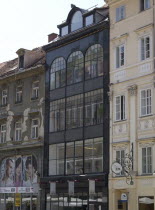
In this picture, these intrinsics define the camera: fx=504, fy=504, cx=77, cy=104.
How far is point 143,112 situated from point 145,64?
10.8 feet

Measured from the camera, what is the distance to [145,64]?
3459 centimetres

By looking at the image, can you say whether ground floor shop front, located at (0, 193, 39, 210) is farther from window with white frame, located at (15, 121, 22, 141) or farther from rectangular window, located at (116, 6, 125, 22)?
rectangular window, located at (116, 6, 125, 22)

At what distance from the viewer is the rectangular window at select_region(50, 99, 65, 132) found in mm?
41031

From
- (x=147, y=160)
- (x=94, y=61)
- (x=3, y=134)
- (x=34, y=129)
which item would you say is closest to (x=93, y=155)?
(x=147, y=160)

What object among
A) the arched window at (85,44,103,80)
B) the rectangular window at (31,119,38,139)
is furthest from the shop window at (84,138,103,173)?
the rectangular window at (31,119,38,139)

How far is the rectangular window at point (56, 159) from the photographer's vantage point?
40594 millimetres

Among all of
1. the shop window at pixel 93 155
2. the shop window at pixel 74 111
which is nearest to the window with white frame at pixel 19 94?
the shop window at pixel 74 111

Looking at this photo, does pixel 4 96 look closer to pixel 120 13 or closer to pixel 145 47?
pixel 120 13

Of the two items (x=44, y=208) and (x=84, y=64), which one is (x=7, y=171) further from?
(x=84, y=64)

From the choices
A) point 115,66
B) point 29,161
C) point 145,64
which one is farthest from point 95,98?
point 29,161

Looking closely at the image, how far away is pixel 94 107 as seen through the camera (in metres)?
38.2

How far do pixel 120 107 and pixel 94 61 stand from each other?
4864 millimetres

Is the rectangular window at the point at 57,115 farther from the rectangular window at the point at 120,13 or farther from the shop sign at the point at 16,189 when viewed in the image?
the rectangular window at the point at 120,13

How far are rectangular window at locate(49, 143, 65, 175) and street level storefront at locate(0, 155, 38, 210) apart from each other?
2.20m
